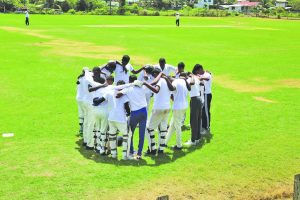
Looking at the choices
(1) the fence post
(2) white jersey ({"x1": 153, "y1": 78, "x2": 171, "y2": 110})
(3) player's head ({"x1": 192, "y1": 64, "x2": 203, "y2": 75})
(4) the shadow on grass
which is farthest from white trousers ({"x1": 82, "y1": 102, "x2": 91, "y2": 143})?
(1) the fence post

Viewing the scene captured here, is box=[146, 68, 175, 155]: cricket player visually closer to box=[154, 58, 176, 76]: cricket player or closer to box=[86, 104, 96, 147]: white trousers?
box=[86, 104, 96, 147]: white trousers

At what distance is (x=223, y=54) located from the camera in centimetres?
3216

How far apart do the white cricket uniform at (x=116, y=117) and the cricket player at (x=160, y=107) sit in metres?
0.89

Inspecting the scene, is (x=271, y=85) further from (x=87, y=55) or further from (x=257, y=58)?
(x=87, y=55)

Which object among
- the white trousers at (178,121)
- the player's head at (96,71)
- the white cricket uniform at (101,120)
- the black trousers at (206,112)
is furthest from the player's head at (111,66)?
the black trousers at (206,112)

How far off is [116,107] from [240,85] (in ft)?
39.4

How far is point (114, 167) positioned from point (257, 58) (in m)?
22.2

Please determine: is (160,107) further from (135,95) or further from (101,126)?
(101,126)

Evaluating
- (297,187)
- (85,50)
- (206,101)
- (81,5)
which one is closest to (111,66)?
(206,101)

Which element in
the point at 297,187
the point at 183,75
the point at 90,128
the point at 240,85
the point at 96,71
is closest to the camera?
the point at 297,187

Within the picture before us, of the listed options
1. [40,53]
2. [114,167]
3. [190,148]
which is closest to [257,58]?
[40,53]

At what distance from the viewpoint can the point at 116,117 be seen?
35.9ft

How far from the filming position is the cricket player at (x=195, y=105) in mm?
12500

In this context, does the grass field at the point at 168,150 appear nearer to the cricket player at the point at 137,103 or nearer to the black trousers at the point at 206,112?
the black trousers at the point at 206,112
